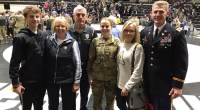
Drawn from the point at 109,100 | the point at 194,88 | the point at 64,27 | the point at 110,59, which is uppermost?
the point at 64,27

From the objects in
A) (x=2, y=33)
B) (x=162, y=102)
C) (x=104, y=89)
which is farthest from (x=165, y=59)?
(x=2, y=33)

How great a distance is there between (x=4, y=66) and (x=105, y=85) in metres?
5.20

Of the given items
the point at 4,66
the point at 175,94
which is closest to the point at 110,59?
the point at 175,94

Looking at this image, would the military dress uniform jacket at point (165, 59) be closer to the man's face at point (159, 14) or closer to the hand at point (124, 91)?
the man's face at point (159, 14)

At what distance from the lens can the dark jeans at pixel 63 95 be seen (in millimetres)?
3686

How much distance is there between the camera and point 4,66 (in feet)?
27.7

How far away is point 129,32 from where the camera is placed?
11.6ft

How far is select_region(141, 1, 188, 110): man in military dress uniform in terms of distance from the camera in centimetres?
320

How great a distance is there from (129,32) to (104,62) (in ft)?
1.90

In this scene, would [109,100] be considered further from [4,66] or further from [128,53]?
[4,66]

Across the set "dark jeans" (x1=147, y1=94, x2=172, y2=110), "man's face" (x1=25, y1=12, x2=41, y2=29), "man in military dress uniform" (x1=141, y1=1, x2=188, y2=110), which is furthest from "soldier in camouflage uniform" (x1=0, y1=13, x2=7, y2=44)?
"dark jeans" (x1=147, y1=94, x2=172, y2=110)

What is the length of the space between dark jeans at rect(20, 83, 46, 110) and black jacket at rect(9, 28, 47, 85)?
70 mm

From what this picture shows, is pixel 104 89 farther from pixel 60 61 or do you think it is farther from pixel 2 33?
pixel 2 33

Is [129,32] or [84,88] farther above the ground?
[129,32]
